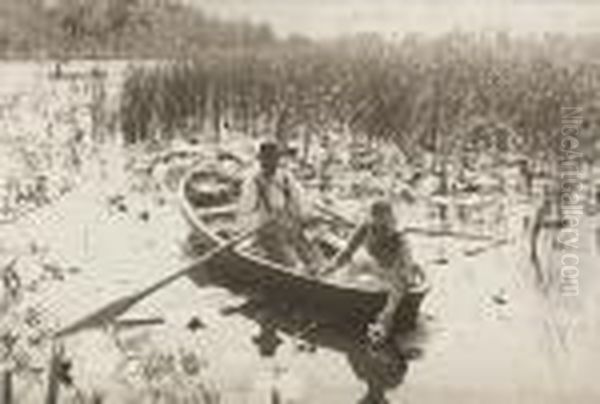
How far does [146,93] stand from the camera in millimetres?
1932

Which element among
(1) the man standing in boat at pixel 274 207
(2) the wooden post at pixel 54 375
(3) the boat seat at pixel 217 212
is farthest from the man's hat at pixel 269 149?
(2) the wooden post at pixel 54 375

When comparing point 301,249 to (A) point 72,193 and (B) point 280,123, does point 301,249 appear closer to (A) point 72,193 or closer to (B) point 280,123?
(B) point 280,123

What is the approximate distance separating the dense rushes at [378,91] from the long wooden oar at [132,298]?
22cm

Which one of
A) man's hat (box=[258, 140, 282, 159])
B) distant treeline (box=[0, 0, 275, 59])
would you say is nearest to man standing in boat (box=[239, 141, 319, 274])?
man's hat (box=[258, 140, 282, 159])

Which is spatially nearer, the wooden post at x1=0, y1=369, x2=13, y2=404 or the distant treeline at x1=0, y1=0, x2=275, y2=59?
the wooden post at x1=0, y1=369, x2=13, y2=404

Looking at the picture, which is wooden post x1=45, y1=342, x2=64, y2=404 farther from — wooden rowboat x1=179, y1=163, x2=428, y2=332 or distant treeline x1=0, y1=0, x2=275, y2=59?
distant treeline x1=0, y1=0, x2=275, y2=59

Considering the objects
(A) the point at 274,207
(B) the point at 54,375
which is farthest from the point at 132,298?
(A) the point at 274,207

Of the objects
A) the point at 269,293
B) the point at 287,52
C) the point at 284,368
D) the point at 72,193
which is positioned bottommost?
the point at 284,368

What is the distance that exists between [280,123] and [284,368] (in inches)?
17.3

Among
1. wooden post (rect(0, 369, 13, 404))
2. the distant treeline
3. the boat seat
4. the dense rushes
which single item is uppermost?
the distant treeline

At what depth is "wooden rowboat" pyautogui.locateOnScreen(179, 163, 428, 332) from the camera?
184cm

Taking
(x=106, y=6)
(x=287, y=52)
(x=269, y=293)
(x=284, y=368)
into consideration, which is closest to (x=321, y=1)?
(x=287, y=52)

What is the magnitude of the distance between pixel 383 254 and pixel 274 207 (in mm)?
211

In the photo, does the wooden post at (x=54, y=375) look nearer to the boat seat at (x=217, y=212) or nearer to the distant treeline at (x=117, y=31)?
the boat seat at (x=217, y=212)
